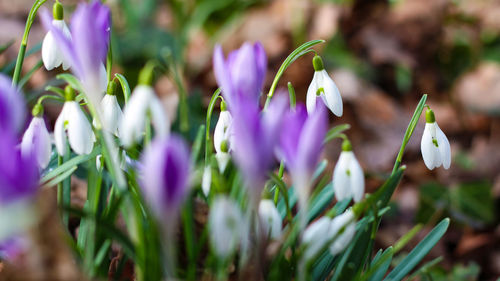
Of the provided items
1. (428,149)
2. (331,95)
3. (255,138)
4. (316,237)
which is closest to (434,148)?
(428,149)

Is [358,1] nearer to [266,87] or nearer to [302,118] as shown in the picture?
[266,87]

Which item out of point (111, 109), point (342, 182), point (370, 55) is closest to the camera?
point (342, 182)

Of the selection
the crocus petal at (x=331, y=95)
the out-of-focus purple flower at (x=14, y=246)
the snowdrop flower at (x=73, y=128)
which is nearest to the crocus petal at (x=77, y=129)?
the snowdrop flower at (x=73, y=128)

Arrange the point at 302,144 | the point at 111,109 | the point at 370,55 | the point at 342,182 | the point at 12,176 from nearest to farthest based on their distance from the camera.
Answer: the point at 12,176
the point at 302,144
the point at 342,182
the point at 111,109
the point at 370,55

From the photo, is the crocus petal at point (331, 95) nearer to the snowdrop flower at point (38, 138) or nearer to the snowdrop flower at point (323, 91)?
the snowdrop flower at point (323, 91)

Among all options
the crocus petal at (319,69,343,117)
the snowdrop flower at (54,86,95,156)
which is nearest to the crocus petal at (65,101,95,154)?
the snowdrop flower at (54,86,95,156)

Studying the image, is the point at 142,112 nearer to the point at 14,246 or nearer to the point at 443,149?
the point at 14,246

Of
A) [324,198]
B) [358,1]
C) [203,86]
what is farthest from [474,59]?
[324,198]
